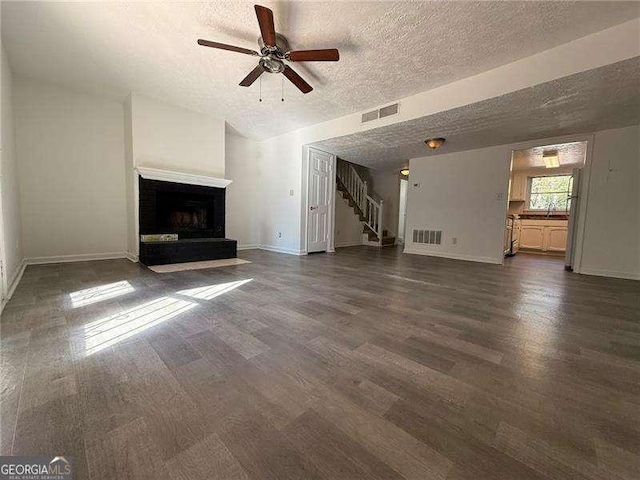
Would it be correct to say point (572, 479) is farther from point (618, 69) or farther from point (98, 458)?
point (618, 69)

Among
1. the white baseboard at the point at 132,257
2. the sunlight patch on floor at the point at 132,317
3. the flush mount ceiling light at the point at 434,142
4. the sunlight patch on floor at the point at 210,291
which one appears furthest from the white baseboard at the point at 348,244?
the sunlight patch on floor at the point at 132,317

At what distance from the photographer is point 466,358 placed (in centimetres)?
146

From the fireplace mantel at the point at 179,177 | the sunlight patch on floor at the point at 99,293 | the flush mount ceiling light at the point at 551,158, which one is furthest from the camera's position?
the flush mount ceiling light at the point at 551,158

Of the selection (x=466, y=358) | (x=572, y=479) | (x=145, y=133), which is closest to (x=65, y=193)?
(x=145, y=133)

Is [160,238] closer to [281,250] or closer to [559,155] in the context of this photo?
[281,250]

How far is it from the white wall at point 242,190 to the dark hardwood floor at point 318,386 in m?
3.52

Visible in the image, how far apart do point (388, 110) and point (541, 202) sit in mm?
6808

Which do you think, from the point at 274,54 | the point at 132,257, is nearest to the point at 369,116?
the point at 274,54

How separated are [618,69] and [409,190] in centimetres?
404

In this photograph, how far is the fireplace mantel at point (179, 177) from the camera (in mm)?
3944

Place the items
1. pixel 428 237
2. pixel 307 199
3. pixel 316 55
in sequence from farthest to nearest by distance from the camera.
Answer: pixel 428 237 < pixel 307 199 < pixel 316 55

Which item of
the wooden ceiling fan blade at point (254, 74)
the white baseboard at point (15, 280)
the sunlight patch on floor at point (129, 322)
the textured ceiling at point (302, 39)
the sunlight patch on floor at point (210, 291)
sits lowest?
the sunlight patch on floor at point (129, 322)

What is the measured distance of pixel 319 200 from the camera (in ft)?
18.7

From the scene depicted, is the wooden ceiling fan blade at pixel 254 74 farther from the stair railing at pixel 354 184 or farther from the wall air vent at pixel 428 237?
the wall air vent at pixel 428 237
